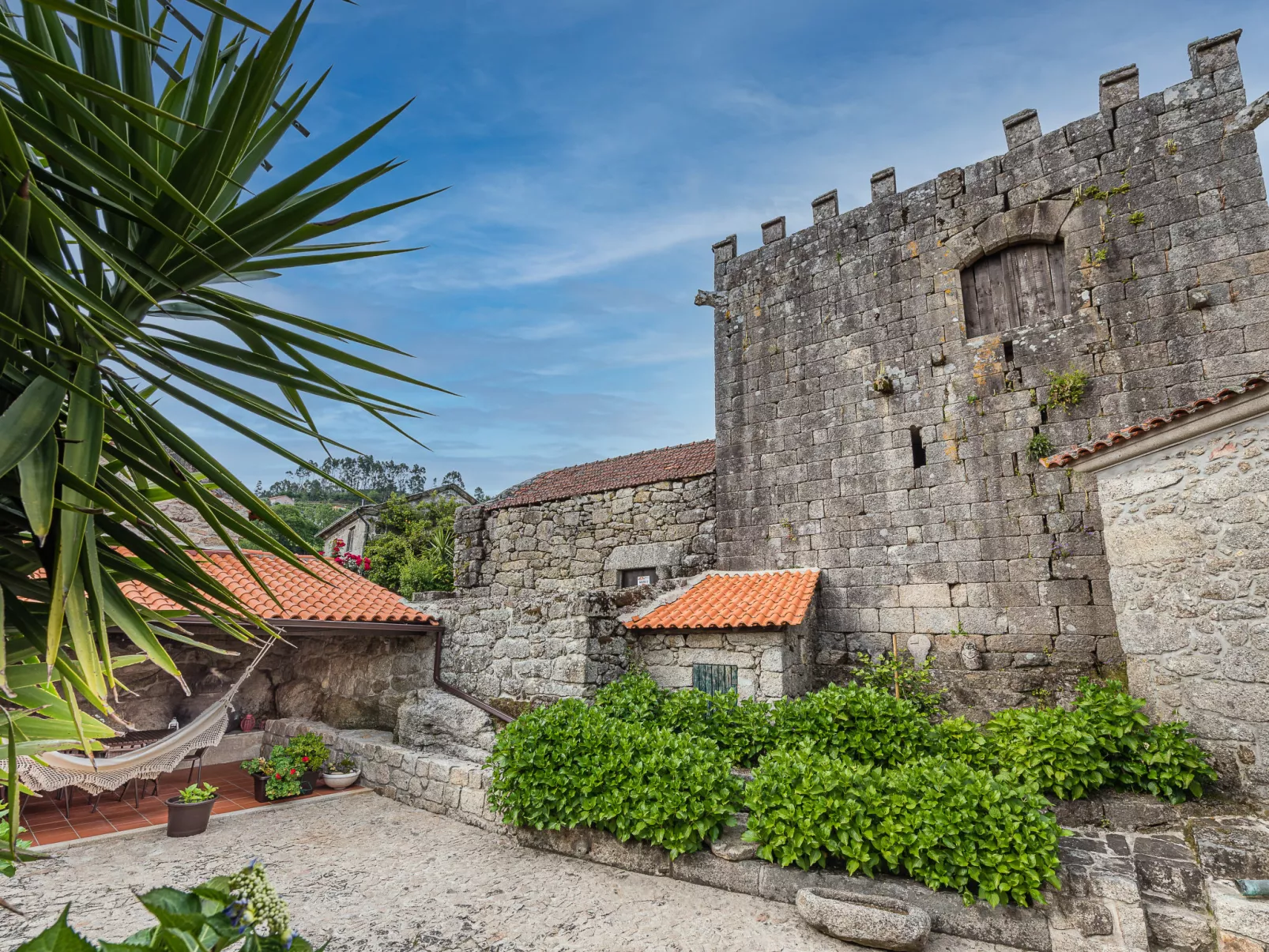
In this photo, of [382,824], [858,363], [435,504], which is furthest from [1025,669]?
[435,504]

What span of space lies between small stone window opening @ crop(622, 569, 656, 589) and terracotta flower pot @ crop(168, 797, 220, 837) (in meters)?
6.00

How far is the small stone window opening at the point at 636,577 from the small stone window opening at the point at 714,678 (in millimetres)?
2930

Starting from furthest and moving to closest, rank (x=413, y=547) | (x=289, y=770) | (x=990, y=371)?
(x=413, y=547) → (x=990, y=371) → (x=289, y=770)

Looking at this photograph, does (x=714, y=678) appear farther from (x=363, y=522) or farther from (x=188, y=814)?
(x=363, y=522)

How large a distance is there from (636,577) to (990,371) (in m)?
5.87

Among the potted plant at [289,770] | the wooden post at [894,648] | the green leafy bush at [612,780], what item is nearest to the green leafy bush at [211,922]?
the green leafy bush at [612,780]

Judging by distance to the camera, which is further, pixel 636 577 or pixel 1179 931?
pixel 636 577

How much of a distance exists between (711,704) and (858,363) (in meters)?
4.80

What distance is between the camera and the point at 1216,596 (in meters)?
4.88

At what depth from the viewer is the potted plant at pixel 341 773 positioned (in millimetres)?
7012

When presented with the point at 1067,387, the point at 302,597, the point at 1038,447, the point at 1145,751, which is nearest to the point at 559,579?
the point at 302,597

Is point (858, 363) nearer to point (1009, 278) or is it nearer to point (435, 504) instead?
point (1009, 278)

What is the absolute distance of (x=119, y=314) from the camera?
5.05 ft

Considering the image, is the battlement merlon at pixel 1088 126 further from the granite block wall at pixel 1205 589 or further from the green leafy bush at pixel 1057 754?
the green leafy bush at pixel 1057 754
